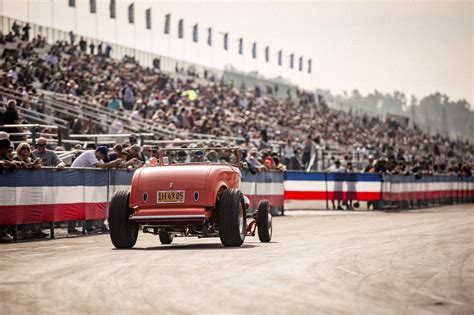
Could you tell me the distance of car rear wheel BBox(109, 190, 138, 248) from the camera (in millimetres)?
17172

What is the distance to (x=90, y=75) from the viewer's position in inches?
1569

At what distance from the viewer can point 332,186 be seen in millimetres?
38781

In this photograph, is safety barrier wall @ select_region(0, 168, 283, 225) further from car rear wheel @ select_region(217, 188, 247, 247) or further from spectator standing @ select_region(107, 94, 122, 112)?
spectator standing @ select_region(107, 94, 122, 112)

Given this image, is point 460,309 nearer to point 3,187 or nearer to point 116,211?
point 116,211

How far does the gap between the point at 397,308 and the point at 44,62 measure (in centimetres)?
3057

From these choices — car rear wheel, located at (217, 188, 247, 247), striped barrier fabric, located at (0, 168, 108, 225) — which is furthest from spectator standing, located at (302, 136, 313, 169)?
car rear wheel, located at (217, 188, 247, 247)

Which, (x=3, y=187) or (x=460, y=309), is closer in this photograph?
(x=460, y=309)

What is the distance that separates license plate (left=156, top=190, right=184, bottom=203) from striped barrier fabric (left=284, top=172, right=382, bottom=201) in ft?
71.3

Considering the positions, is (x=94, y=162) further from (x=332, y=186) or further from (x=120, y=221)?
(x=332, y=186)

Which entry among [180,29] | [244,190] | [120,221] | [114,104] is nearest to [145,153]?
[244,190]

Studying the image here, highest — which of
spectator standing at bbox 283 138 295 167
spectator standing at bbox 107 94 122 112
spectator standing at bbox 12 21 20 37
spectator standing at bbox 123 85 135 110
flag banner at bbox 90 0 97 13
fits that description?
flag banner at bbox 90 0 97 13

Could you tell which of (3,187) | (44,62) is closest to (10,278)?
(3,187)

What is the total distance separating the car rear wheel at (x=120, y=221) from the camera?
56.3ft

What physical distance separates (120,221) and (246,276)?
18.0 ft
